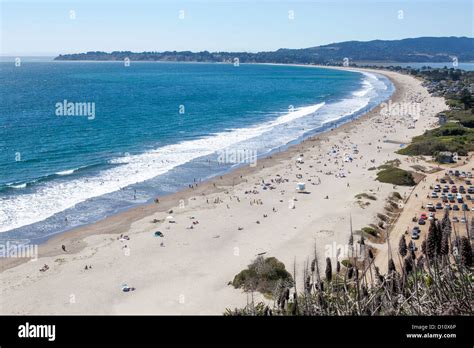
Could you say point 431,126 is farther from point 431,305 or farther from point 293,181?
point 431,305

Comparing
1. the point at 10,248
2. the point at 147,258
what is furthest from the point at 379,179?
the point at 10,248

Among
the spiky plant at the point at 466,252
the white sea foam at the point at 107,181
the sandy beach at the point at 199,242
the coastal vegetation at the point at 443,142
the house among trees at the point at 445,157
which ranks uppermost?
the spiky plant at the point at 466,252

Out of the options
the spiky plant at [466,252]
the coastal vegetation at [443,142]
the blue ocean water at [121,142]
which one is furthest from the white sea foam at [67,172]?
the spiky plant at [466,252]

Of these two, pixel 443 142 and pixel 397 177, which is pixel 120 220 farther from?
pixel 443 142

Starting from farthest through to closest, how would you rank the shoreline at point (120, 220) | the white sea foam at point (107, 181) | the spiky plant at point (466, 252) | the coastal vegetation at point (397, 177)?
the coastal vegetation at point (397, 177) → the white sea foam at point (107, 181) → the shoreline at point (120, 220) → the spiky plant at point (466, 252)

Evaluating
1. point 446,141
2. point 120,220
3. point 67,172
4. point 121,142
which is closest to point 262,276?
point 120,220

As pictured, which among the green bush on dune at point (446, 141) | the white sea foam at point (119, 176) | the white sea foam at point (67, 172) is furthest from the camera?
the green bush on dune at point (446, 141)

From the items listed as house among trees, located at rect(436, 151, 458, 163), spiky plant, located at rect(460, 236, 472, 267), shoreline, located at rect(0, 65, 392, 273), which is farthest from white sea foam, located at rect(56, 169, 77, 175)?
spiky plant, located at rect(460, 236, 472, 267)

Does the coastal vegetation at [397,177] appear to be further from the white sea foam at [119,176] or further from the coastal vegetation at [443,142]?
the white sea foam at [119,176]
